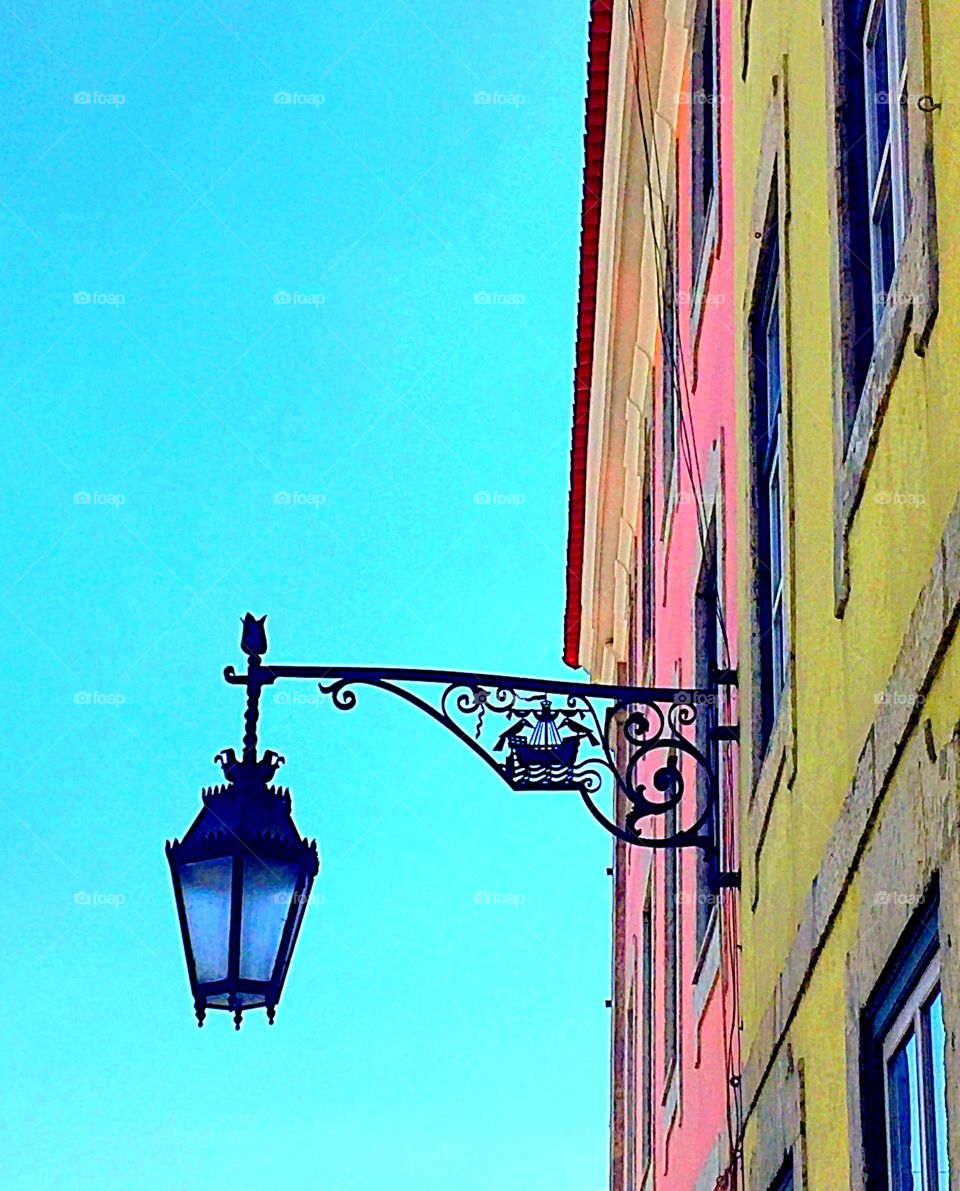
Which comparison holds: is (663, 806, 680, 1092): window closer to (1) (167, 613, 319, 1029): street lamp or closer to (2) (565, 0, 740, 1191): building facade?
(2) (565, 0, 740, 1191): building facade

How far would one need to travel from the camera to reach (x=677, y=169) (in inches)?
462

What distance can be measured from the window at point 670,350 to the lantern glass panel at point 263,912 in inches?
208

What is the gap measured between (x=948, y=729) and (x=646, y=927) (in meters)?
11.0

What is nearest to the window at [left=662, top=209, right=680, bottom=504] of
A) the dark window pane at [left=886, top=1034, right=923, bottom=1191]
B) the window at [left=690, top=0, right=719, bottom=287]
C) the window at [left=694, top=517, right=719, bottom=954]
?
the window at [left=690, top=0, right=719, bottom=287]

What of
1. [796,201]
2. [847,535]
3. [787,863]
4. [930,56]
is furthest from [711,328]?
[930,56]

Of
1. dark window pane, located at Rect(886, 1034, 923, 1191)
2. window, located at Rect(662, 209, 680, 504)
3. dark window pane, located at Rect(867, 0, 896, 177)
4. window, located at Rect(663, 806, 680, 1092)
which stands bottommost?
dark window pane, located at Rect(886, 1034, 923, 1191)

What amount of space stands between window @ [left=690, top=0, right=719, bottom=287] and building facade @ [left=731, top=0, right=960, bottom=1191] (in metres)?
2.44

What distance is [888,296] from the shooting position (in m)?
4.77

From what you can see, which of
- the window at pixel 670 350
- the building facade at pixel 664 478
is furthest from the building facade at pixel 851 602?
the window at pixel 670 350

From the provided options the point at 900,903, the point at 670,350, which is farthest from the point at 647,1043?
the point at 900,903

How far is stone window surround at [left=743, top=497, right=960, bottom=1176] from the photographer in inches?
149

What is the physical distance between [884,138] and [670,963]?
7.43 meters

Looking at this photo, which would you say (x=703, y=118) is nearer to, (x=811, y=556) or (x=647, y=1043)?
(x=811, y=556)

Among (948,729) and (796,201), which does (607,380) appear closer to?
(796,201)
